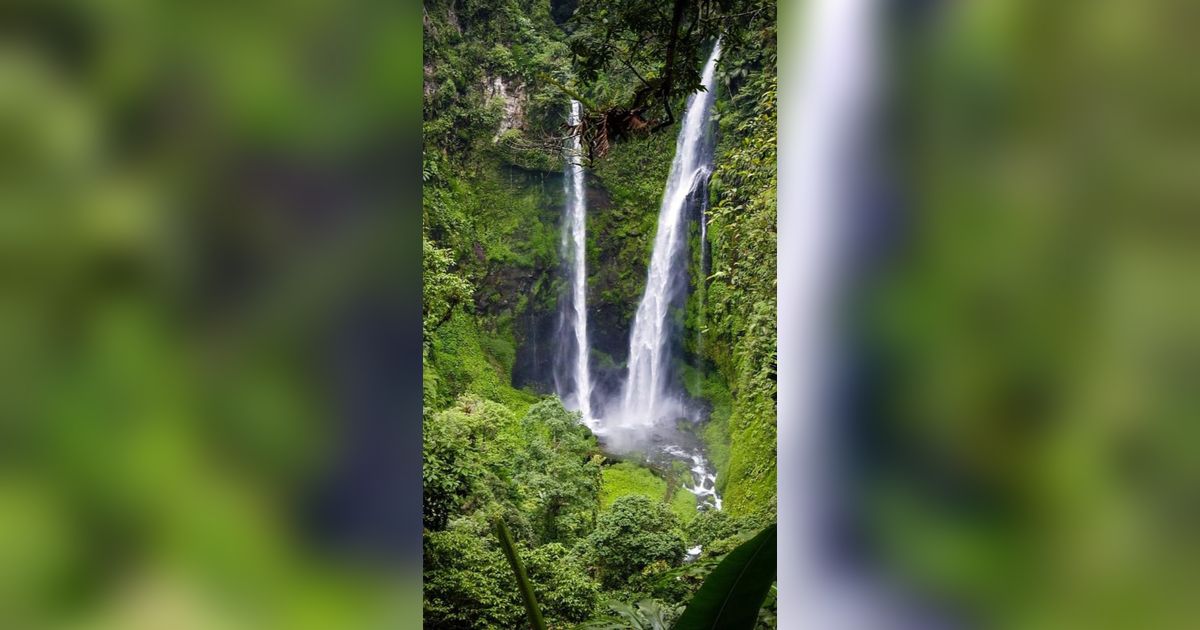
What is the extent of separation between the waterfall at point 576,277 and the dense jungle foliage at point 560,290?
41 millimetres

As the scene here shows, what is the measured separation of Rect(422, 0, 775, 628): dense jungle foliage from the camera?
2.78 m

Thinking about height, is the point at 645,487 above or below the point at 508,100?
below

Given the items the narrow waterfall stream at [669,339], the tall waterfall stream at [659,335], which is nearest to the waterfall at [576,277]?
the tall waterfall stream at [659,335]

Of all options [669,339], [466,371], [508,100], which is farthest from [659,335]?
[508,100]

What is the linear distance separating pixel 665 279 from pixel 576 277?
343 mm

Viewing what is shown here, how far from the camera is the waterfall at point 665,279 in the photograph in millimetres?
2814

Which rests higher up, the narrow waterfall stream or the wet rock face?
the wet rock face

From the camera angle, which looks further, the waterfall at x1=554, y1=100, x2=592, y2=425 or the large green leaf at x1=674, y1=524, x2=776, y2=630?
the waterfall at x1=554, y1=100, x2=592, y2=425

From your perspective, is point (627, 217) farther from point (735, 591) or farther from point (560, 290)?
point (735, 591)
